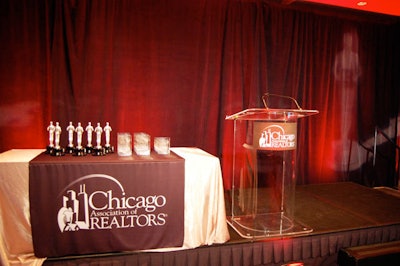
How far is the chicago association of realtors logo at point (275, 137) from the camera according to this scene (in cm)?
215

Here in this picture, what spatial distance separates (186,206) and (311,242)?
1.15 meters

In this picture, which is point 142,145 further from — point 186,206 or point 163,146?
point 186,206

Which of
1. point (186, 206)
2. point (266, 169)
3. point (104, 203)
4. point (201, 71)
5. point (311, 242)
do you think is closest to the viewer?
point (104, 203)

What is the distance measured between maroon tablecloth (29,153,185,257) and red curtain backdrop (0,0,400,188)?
1.31 meters

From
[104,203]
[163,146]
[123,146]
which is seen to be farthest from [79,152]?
[163,146]

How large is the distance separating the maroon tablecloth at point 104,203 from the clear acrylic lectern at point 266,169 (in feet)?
2.26

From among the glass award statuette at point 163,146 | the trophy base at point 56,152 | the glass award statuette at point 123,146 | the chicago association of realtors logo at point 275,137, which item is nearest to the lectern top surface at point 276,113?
the chicago association of realtors logo at point 275,137

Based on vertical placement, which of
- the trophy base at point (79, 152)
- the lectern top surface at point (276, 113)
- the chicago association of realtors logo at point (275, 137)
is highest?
the lectern top surface at point (276, 113)

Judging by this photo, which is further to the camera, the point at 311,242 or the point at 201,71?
the point at 201,71

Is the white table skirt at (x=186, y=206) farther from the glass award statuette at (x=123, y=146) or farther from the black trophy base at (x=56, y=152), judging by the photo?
the glass award statuette at (x=123, y=146)

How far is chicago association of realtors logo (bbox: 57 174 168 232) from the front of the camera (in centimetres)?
186

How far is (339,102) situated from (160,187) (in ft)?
Result: 11.3

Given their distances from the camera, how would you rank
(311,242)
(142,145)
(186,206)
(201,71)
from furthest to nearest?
1. (201,71)
2. (311,242)
3. (142,145)
4. (186,206)

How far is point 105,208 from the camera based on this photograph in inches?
75.4
